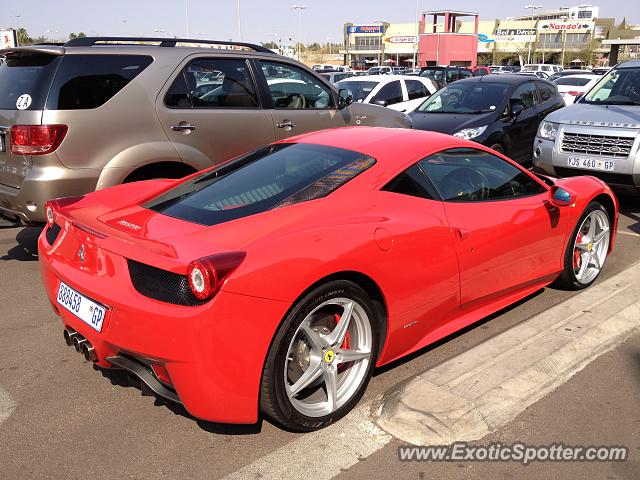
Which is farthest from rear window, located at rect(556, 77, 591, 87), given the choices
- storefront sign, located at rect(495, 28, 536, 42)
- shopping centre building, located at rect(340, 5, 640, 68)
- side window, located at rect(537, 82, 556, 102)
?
storefront sign, located at rect(495, 28, 536, 42)

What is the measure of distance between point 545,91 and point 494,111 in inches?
74.0

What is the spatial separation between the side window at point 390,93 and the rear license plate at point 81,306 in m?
10.4

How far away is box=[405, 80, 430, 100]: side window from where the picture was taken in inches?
533

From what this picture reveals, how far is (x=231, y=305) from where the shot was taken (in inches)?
102

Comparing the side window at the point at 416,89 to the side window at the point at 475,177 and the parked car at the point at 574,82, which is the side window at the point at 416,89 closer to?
the parked car at the point at 574,82

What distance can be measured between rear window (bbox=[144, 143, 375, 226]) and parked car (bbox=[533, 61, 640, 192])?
4801 millimetres

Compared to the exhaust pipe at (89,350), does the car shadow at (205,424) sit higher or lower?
lower

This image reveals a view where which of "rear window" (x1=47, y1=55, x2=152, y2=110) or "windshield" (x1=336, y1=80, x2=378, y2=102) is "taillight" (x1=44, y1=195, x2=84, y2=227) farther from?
"windshield" (x1=336, y1=80, x2=378, y2=102)

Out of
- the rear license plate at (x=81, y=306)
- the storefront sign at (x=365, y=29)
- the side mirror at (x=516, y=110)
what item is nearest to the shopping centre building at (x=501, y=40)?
the storefront sign at (x=365, y=29)

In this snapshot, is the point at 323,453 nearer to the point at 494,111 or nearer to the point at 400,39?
the point at 494,111

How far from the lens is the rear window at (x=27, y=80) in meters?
5.16

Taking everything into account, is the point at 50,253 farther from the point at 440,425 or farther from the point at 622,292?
the point at 622,292

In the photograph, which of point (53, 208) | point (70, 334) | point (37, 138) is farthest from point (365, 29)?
point (70, 334)

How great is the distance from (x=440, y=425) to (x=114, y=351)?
1.60 m
